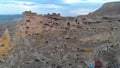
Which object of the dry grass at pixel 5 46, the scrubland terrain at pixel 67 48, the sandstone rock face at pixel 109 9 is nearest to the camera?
the scrubland terrain at pixel 67 48

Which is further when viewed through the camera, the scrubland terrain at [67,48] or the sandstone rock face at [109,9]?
the sandstone rock face at [109,9]

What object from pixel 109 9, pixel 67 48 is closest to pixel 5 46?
pixel 67 48

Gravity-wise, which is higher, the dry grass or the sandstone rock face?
the sandstone rock face

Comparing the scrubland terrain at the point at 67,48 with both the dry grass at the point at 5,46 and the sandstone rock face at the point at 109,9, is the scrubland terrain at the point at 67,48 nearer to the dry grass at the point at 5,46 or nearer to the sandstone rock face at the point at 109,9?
the dry grass at the point at 5,46

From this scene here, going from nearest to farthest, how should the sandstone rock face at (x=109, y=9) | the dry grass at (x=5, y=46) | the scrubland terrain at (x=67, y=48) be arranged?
the scrubland terrain at (x=67, y=48)
the dry grass at (x=5, y=46)
the sandstone rock face at (x=109, y=9)

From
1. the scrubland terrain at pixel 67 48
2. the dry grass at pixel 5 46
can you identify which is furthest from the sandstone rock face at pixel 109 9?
the dry grass at pixel 5 46

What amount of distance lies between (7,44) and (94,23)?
3.92m

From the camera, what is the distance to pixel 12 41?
708 inches

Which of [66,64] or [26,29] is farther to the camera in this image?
[26,29]

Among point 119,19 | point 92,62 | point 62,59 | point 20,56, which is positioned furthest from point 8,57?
point 119,19

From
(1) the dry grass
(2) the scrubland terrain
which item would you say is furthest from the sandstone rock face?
(1) the dry grass

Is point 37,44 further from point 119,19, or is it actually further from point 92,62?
point 119,19

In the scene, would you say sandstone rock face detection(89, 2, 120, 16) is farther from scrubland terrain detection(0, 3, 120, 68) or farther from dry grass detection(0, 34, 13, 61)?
dry grass detection(0, 34, 13, 61)

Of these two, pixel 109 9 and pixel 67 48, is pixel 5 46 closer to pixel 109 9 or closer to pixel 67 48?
pixel 67 48
